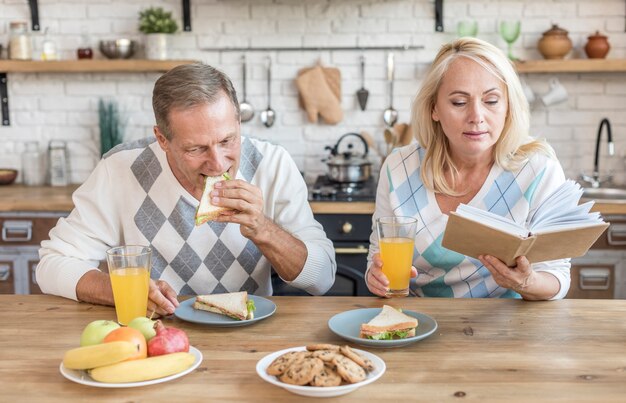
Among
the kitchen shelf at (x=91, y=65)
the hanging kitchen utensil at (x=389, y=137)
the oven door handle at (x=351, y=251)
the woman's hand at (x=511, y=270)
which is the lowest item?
the oven door handle at (x=351, y=251)

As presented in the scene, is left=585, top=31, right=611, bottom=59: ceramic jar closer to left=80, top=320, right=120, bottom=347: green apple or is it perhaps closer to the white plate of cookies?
the white plate of cookies

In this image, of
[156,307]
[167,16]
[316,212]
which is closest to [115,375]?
[156,307]

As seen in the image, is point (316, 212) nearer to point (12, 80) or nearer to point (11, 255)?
point (11, 255)

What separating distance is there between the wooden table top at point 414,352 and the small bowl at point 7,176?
2298 mm

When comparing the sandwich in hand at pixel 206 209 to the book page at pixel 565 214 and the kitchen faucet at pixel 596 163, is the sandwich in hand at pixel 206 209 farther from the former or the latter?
the kitchen faucet at pixel 596 163

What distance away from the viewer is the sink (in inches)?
151

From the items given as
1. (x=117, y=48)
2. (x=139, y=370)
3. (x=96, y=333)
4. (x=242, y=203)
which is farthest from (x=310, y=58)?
(x=139, y=370)

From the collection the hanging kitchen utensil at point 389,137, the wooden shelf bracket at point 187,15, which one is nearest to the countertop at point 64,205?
the hanging kitchen utensil at point 389,137

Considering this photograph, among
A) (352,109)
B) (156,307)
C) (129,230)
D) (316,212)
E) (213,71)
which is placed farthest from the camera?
(352,109)

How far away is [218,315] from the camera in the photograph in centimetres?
183

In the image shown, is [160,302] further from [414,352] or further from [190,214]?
[414,352]

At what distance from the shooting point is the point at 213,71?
2.06m

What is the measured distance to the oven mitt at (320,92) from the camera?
415 cm

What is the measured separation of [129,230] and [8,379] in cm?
86
